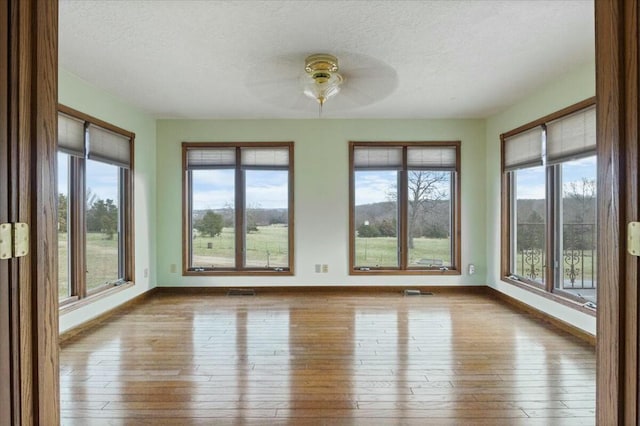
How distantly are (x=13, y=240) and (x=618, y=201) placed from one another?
1546 millimetres

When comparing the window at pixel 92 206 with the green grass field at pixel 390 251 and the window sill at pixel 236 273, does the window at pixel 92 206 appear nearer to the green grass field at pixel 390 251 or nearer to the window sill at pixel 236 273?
the window sill at pixel 236 273

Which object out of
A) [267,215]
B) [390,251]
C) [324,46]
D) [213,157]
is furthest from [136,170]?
[390,251]

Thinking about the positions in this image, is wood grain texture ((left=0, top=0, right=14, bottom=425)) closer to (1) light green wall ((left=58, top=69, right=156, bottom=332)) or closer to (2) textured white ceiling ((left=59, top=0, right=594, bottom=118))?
A: (2) textured white ceiling ((left=59, top=0, right=594, bottom=118))

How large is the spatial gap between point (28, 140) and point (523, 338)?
3.98 meters

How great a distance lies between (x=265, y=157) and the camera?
209 inches

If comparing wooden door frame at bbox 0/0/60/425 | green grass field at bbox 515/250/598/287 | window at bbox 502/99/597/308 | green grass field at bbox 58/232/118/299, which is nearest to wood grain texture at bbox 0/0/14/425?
wooden door frame at bbox 0/0/60/425

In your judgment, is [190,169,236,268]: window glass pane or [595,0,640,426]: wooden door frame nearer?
[595,0,640,426]: wooden door frame

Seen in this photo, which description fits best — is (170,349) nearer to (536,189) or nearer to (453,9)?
(453,9)

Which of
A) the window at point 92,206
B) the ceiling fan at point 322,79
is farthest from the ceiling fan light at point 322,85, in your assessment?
the window at point 92,206

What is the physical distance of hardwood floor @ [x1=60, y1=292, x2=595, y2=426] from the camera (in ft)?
7.17

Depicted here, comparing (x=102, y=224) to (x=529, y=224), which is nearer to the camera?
(x=102, y=224)

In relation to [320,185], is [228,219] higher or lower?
lower

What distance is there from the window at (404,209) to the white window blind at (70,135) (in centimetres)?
344

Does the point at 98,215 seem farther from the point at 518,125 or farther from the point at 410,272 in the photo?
the point at 518,125
